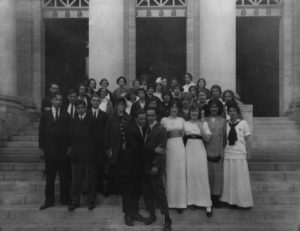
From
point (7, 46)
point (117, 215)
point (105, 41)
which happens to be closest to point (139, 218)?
point (117, 215)

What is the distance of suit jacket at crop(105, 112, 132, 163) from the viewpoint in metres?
8.44

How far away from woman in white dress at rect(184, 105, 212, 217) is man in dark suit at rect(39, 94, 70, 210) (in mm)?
A: 2207

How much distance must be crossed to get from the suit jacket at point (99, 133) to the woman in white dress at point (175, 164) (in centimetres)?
111

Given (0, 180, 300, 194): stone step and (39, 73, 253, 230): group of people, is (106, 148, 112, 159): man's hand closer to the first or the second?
(39, 73, 253, 230): group of people

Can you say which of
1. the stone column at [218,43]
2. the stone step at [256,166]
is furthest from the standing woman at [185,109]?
the stone column at [218,43]

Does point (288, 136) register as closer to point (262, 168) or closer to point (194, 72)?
point (262, 168)

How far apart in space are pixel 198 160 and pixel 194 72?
24.7ft

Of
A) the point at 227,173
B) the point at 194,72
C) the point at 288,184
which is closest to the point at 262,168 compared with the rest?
the point at 288,184

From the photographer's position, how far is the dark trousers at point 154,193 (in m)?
8.10

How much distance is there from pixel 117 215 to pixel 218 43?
22.0 ft

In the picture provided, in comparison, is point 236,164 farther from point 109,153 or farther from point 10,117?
point 10,117

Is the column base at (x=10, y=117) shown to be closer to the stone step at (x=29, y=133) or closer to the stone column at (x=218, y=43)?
the stone step at (x=29, y=133)

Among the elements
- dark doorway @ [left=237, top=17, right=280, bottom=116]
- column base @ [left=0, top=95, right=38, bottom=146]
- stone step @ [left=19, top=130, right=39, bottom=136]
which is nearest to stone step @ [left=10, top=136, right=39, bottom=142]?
column base @ [left=0, top=95, right=38, bottom=146]

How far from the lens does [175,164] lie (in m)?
8.64
